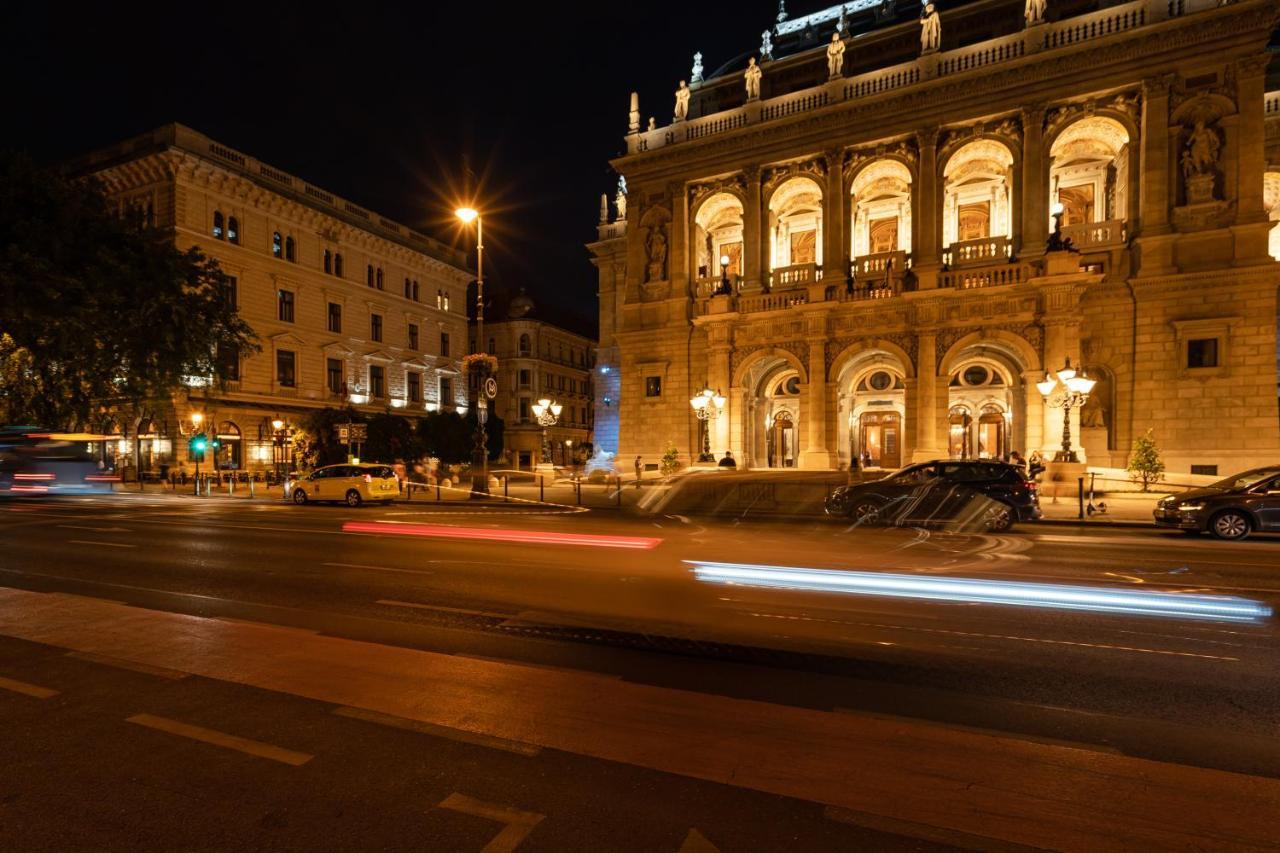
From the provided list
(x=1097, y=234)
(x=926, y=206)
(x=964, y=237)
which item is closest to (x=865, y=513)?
(x=926, y=206)

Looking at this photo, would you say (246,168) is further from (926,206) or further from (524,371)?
(926,206)

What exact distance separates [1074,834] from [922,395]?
27.7m

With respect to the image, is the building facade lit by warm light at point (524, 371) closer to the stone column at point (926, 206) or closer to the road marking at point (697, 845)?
the stone column at point (926, 206)

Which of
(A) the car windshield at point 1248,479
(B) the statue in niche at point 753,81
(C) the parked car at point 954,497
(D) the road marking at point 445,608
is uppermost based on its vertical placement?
(B) the statue in niche at point 753,81

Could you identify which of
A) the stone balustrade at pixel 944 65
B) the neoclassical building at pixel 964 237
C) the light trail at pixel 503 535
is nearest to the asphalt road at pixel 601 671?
the light trail at pixel 503 535

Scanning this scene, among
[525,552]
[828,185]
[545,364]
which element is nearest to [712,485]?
[525,552]

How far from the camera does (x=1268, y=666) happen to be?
18.9 feet

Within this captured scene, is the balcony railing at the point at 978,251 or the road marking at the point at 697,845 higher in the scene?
the balcony railing at the point at 978,251

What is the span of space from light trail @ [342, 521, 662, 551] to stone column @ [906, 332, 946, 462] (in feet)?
63.0

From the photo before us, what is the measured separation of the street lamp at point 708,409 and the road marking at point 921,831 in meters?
26.7

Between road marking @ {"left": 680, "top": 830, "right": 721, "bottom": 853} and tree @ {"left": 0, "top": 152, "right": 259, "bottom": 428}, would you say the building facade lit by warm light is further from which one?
road marking @ {"left": 680, "top": 830, "right": 721, "bottom": 853}

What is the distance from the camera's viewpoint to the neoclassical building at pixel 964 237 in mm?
25516

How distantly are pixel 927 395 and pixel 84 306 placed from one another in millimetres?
30824

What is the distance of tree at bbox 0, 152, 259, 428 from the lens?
18.9 metres
